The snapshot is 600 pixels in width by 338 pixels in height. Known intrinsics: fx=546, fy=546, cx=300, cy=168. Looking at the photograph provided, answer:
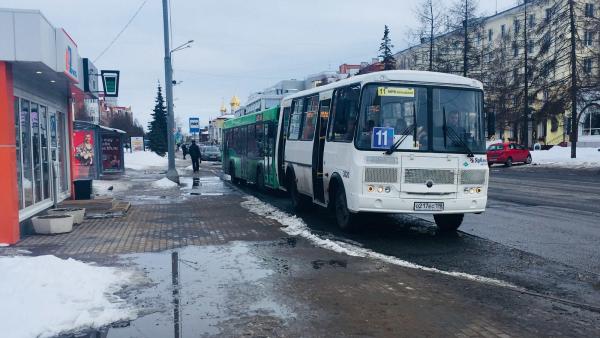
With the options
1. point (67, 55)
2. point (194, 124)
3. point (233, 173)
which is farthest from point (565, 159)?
point (67, 55)

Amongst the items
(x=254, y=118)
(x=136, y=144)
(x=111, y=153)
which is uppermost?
(x=254, y=118)

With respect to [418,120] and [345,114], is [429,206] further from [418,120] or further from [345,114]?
[345,114]

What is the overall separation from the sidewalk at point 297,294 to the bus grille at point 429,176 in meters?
2.05

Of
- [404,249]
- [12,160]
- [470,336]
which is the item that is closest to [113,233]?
[12,160]

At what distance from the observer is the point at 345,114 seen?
10.4 m

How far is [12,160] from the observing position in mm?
9391

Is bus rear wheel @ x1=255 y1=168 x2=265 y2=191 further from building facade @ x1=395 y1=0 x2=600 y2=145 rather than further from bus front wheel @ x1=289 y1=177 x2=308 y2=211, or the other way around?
building facade @ x1=395 y1=0 x2=600 y2=145

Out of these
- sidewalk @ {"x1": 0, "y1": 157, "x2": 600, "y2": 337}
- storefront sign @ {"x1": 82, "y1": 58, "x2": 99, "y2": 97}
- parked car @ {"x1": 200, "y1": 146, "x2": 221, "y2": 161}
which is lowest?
sidewalk @ {"x1": 0, "y1": 157, "x2": 600, "y2": 337}

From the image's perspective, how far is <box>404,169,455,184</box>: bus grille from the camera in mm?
9625

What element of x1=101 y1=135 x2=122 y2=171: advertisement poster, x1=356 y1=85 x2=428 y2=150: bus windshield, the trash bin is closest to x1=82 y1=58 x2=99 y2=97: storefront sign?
the trash bin

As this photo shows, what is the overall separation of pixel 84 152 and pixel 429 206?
2125 centimetres

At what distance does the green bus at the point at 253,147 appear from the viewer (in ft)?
57.3

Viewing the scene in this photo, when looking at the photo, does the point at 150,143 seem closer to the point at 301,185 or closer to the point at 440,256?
the point at 301,185

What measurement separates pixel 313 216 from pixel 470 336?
8280mm
